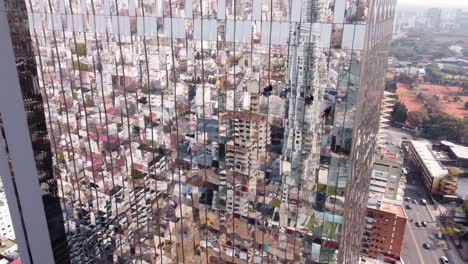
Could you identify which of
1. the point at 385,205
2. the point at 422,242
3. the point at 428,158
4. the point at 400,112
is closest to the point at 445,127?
the point at 400,112

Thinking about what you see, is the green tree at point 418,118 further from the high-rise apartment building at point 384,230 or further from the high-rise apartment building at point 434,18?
the high-rise apartment building at point 434,18

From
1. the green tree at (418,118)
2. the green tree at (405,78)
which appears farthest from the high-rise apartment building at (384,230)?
the green tree at (405,78)

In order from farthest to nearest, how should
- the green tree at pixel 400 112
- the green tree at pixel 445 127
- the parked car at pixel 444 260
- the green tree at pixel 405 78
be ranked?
the green tree at pixel 405 78, the green tree at pixel 400 112, the green tree at pixel 445 127, the parked car at pixel 444 260

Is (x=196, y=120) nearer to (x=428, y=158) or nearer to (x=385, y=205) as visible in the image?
(x=385, y=205)

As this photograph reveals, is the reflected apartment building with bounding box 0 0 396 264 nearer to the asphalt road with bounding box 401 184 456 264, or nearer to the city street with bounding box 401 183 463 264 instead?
the asphalt road with bounding box 401 184 456 264

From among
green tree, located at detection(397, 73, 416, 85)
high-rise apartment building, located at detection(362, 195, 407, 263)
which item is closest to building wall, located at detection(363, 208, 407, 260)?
high-rise apartment building, located at detection(362, 195, 407, 263)
